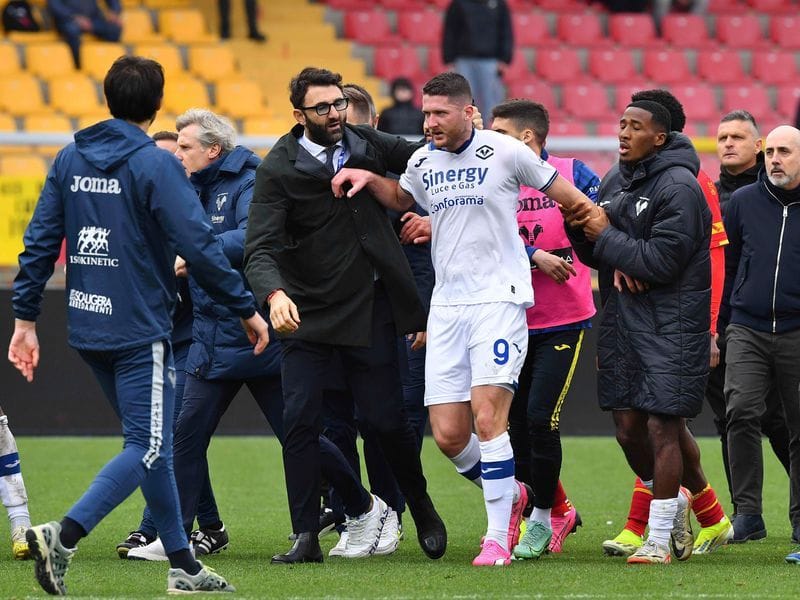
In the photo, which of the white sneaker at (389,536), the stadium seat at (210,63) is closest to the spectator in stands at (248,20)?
the stadium seat at (210,63)

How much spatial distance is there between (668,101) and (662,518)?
202cm

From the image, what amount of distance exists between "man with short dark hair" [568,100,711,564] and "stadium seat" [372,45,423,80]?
1164 centimetres

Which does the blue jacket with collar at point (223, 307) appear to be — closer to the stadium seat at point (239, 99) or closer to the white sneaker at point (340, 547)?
the white sneaker at point (340, 547)

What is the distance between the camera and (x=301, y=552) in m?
7.04

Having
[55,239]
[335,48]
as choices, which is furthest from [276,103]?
[55,239]

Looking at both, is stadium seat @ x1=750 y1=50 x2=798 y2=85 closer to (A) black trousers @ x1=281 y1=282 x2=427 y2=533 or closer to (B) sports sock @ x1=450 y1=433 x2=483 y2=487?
(B) sports sock @ x1=450 y1=433 x2=483 y2=487

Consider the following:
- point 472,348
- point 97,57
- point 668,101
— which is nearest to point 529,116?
point 668,101

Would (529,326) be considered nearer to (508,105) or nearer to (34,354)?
(508,105)

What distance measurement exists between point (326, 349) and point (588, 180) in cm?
164

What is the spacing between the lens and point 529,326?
24.8 ft

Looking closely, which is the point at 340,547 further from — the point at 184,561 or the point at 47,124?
the point at 47,124

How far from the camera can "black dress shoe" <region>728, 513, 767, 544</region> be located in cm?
809

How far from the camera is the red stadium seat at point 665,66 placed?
19719 mm

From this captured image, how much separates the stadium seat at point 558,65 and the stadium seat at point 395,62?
5.33 ft
